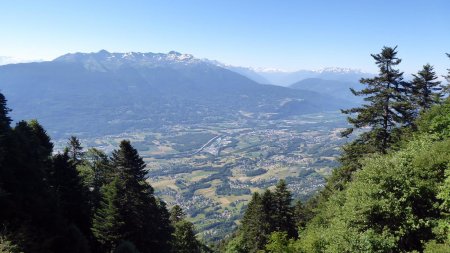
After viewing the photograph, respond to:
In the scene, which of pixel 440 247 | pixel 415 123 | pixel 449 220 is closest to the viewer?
pixel 440 247

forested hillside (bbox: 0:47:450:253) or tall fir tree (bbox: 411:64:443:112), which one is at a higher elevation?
tall fir tree (bbox: 411:64:443:112)

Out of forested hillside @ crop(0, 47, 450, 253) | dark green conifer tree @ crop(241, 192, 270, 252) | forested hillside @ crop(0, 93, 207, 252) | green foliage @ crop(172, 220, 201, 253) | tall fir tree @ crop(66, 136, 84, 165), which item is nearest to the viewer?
forested hillside @ crop(0, 47, 450, 253)

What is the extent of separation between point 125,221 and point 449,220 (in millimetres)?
21906

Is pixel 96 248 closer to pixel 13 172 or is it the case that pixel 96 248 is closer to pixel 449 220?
pixel 13 172

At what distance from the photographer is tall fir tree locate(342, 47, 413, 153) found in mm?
26781

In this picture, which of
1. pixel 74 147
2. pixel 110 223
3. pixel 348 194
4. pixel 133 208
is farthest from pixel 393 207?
pixel 74 147

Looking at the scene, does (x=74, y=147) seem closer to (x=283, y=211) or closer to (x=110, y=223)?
(x=110, y=223)

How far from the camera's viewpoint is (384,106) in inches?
1060

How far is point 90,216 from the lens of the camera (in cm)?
3206

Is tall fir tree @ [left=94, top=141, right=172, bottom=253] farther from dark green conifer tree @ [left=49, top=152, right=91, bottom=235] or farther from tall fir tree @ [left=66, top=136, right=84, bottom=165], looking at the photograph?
tall fir tree @ [left=66, top=136, right=84, bottom=165]

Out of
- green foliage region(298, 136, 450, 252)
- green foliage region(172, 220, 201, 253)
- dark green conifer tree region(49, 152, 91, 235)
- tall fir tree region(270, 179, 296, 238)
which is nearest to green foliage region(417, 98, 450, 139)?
green foliage region(298, 136, 450, 252)

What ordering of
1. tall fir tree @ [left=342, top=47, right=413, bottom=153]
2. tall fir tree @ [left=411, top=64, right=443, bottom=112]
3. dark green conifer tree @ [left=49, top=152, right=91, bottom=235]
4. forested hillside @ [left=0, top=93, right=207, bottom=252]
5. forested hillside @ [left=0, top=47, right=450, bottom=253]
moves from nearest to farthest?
forested hillside @ [left=0, top=47, right=450, bottom=253] → forested hillside @ [left=0, top=93, right=207, bottom=252] → tall fir tree @ [left=342, top=47, right=413, bottom=153] → dark green conifer tree @ [left=49, top=152, right=91, bottom=235] → tall fir tree @ [left=411, top=64, right=443, bottom=112]

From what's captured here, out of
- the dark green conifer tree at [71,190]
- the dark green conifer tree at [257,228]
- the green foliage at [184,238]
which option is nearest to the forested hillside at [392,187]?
the dark green conifer tree at [71,190]

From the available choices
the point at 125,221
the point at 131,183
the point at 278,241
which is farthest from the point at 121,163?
the point at 278,241
